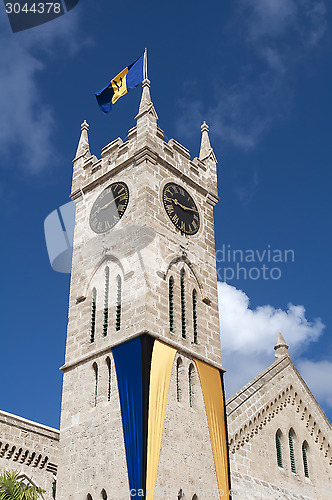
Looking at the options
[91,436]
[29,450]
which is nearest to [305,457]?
[91,436]

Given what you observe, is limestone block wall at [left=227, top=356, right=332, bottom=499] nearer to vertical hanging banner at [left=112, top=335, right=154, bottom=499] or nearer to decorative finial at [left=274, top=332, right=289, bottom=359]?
decorative finial at [left=274, top=332, right=289, bottom=359]

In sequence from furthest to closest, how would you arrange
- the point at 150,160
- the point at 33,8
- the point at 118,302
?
1. the point at 150,160
2. the point at 118,302
3. the point at 33,8

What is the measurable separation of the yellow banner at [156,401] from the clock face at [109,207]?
753 centimetres

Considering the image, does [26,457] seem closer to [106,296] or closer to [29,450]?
[29,450]

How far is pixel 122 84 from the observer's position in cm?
3697

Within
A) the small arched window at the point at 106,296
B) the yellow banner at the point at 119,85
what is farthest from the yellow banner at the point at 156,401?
the yellow banner at the point at 119,85

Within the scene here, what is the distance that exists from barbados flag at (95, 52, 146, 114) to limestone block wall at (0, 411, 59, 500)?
18.1 metres

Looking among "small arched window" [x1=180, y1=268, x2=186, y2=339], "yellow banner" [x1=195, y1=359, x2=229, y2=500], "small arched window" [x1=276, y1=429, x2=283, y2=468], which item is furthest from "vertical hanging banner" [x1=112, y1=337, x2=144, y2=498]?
"small arched window" [x1=276, y1=429, x2=283, y2=468]

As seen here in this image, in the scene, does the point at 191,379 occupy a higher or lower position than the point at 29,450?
higher

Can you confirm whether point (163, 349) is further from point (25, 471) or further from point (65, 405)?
point (25, 471)

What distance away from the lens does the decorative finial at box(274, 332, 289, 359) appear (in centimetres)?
3609

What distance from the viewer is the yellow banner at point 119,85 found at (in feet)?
121

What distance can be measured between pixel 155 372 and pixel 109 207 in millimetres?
9702

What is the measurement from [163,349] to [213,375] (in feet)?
11.2
